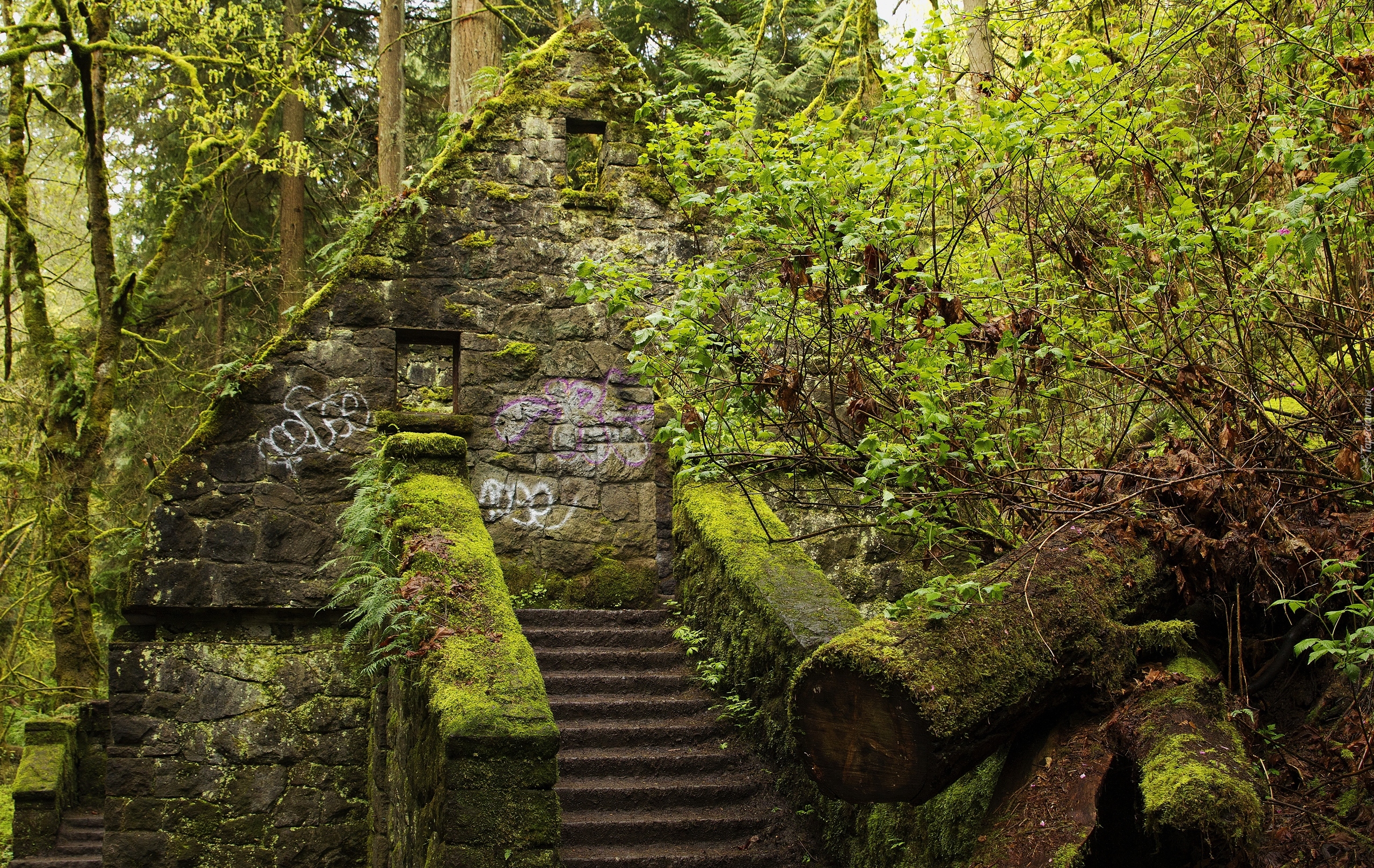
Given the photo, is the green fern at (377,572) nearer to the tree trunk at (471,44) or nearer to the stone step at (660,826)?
the stone step at (660,826)

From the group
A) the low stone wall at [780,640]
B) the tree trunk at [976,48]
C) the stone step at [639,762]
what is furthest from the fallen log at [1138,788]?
the tree trunk at [976,48]

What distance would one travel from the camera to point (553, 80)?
8344 millimetres

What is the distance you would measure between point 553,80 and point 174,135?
7.77m

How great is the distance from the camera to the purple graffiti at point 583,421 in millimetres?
7781

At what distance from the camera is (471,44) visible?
38.6 ft

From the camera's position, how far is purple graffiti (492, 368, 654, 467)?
7.78 meters

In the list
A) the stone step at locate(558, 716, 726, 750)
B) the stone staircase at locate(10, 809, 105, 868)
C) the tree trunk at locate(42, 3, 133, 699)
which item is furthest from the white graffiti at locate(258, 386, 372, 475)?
the stone staircase at locate(10, 809, 105, 868)

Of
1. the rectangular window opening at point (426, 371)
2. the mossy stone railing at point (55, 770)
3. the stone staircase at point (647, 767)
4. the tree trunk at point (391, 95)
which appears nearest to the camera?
the stone staircase at point (647, 767)

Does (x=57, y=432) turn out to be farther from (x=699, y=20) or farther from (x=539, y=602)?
(x=699, y=20)

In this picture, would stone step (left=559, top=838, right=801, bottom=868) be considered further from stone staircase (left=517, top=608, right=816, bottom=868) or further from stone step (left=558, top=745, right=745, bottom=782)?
stone step (left=558, top=745, right=745, bottom=782)

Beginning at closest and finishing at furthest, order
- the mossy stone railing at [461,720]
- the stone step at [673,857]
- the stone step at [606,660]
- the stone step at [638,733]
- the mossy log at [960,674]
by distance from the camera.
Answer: the mossy log at [960,674]
the mossy stone railing at [461,720]
the stone step at [673,857]
the stone step at [638,733]
the stone step at [606,660]

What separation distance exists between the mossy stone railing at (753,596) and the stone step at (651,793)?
0.31m

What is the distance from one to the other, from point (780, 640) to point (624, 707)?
1.19 m

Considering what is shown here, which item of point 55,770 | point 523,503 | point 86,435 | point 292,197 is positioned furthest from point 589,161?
point 55,770
